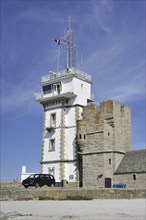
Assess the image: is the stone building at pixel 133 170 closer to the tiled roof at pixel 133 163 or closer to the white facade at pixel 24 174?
the tiled roof at pixel 133 163

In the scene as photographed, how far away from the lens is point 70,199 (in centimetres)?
2381

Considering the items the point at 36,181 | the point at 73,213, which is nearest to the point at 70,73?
the point at 36,181

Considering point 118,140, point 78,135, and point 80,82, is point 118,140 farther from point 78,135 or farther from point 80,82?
point 80,82

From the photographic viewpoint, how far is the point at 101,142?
124 feet

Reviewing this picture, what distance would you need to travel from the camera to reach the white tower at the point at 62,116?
41.0m

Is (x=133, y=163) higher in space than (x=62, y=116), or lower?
lower

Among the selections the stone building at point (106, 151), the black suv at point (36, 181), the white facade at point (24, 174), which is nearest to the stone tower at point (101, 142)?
the stone building at point (106, 151)

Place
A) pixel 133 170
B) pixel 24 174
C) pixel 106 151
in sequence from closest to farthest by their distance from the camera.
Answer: pixel 133 170
pixel 106 151
pixel 24 174

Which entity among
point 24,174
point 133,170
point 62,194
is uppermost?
point 133,170

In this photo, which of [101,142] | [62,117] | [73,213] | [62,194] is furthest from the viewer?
[62,117]

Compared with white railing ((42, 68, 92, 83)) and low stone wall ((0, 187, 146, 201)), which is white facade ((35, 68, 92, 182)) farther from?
low stone wall ((0, 187, 146, 201))

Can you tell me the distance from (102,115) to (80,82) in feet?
21.6

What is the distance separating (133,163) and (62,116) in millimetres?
10841

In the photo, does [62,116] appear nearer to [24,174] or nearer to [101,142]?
[101,142]
